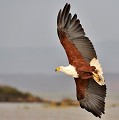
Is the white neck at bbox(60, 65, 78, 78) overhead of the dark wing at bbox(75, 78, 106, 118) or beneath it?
overhead

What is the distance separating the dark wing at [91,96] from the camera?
9508mm

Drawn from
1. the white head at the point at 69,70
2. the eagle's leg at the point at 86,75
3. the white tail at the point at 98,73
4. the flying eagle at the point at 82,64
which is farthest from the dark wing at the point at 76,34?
the white head at the point at 69,70

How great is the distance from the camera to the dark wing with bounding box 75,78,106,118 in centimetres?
951

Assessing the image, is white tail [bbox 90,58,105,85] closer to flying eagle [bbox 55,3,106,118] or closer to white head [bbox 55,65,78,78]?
flying eagle [bbox 55,3,106,118]

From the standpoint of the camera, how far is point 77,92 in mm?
9547

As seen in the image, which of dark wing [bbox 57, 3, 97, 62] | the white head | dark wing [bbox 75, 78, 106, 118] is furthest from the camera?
dark wing [bbox 75, 78, 106, 118]

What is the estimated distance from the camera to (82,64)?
919cm

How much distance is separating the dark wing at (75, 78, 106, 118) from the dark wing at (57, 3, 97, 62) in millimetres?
494

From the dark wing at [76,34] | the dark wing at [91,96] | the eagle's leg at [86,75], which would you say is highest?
the dark wing at [76,34]

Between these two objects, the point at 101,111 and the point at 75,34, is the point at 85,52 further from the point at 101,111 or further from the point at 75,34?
the point at 101,111

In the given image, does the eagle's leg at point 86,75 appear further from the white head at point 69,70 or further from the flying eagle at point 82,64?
the white head at point 69,70

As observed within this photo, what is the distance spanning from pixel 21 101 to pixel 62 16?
6122 millimetres

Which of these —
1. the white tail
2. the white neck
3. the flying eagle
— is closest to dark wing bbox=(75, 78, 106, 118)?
the flying eagle

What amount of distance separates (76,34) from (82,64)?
0.54m
